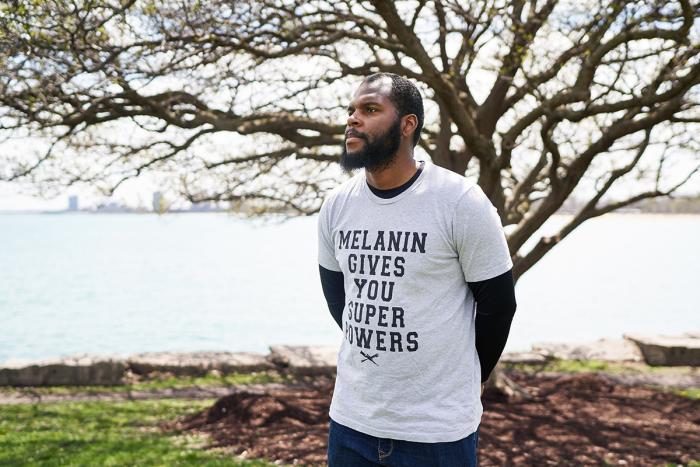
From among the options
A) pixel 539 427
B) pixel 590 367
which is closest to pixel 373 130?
pixel 539 427

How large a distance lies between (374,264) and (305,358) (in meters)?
9.84

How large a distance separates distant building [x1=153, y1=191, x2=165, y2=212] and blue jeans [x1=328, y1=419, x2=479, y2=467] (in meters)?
8.94

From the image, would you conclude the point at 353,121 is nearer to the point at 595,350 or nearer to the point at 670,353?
the point at 670,353

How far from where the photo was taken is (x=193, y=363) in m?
12.1

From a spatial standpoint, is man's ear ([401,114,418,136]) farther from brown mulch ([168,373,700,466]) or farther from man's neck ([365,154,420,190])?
brown mulch ([168,373,700,466])

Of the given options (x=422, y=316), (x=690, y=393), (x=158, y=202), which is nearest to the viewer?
(x=422, y=316)

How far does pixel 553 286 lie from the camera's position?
38.7 m

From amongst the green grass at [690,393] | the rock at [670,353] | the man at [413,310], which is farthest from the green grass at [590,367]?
the man at [413,310]

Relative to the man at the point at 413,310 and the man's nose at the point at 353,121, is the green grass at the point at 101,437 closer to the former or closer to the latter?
the man at the point at 413,310

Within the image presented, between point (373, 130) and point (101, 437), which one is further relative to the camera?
point (101, 437)

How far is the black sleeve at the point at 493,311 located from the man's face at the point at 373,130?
59 centimetres

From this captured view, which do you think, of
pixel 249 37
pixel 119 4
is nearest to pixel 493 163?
pixel 249 37

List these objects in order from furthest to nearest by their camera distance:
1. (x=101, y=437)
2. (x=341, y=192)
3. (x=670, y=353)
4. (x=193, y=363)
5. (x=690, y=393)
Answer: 1. (x=670, y=353)
2. (x=193, y=363)
3. (x=690, y=393)
4. (x=101, y=437)
5. (x=341, y=192)

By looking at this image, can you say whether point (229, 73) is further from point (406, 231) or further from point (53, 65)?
point (406, 231)
